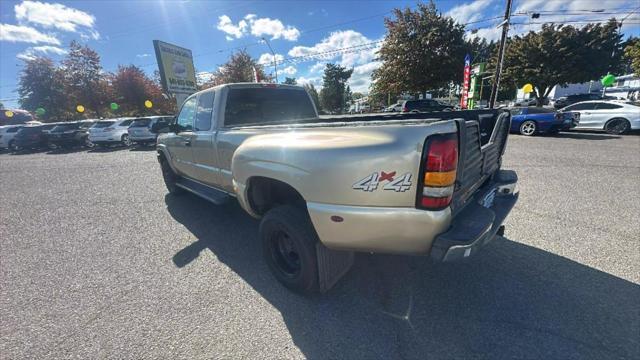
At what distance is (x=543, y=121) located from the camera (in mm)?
11156

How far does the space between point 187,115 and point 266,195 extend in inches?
96.3

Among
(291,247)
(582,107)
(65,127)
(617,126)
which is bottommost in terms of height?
(617,126)

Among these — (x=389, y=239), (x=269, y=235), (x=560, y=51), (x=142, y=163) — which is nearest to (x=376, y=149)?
(x=389, y=239)

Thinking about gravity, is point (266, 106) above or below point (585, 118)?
above

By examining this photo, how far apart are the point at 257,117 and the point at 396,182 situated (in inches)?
105

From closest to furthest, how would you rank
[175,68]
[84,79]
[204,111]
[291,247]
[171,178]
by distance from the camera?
[291,247]
[204,111]
[171,178]
[175,68]
[84,79]

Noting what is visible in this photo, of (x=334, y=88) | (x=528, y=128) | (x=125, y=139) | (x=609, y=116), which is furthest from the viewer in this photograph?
(x=334, y=88)

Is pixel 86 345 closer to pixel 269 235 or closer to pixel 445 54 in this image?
pixel 269 235

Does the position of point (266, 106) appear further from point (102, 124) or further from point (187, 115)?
point (102, 124)

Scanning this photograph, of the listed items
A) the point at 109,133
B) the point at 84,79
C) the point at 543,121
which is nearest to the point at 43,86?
the point at 84,79

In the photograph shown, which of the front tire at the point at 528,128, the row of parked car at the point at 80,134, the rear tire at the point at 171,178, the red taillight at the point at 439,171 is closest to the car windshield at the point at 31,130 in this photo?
the row of parked car at the point at 80,134

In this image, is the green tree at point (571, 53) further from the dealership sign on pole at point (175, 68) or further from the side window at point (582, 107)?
the dealership sign on pole at point (175, 68)

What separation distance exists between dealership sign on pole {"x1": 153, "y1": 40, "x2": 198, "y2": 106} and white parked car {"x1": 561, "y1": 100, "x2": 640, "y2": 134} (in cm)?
1940

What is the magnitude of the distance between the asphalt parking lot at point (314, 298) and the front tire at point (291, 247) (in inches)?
7.7
